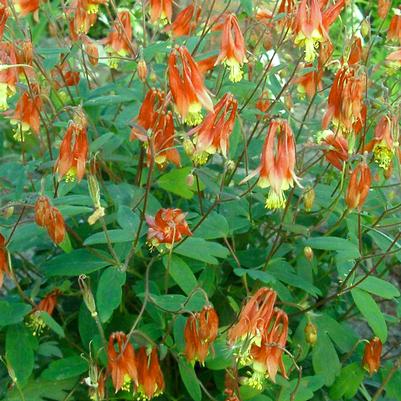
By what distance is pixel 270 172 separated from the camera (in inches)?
78.4

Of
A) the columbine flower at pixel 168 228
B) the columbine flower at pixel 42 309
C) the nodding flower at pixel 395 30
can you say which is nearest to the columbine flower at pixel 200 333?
the columbine flower at pixel 168 228

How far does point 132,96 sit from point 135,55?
5.1 inches

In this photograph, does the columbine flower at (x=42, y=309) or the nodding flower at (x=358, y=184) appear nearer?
the nodding flower at (x=358, y=184)

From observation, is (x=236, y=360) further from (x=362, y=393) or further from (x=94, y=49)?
(x=94, y=49)

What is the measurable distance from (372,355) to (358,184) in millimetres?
557

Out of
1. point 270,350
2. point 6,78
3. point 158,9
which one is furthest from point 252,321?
point 158,9

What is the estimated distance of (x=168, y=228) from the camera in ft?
6.61

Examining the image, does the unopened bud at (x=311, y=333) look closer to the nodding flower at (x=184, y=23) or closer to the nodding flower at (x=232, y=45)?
the nodding flower at (x=232, y=45)

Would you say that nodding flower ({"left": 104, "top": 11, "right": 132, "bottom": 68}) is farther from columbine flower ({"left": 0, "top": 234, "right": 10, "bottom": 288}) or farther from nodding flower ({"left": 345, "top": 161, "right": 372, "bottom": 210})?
nodding flower ({"left": 345, "top": 161, "right": 372, "bottom": 210})

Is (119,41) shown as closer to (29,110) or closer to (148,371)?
(29,110)

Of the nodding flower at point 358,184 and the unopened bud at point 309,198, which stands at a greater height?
the nodding flower at point 358,184

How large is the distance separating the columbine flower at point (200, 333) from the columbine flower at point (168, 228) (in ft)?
0.60

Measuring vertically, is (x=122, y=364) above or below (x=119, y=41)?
below

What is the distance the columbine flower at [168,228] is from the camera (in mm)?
2014
